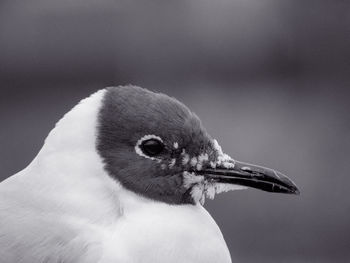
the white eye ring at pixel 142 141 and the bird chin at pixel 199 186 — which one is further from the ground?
the white eye ring at pixel 142 141

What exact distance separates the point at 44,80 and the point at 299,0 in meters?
1.33

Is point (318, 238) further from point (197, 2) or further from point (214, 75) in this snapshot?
point (197, 2)

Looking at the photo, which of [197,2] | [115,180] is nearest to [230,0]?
[197,2]

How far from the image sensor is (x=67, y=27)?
12.4 feet

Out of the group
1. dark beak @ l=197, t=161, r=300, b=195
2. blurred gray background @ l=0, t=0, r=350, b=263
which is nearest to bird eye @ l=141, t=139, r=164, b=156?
dark beak @ l=197, t=161, r=300, b=195

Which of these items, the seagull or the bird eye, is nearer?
the seagull

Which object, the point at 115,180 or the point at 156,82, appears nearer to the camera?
the point at 115,180

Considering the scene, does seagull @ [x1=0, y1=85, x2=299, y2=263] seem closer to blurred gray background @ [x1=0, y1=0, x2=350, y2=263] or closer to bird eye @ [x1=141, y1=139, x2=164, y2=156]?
bird eye @ [x1=141, y1=139, x2=164, y2=156]

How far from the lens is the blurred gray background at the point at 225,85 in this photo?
12.0 ft

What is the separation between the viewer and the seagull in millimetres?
1654

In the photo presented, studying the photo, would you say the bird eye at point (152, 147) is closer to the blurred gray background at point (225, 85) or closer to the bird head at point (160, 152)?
the bird head at point (160, 152)

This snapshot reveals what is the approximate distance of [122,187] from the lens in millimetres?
1782

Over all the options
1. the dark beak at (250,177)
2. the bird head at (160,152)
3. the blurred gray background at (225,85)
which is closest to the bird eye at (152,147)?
the bird head at (160,152)

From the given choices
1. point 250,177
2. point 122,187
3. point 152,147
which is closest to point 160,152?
point 152,147
